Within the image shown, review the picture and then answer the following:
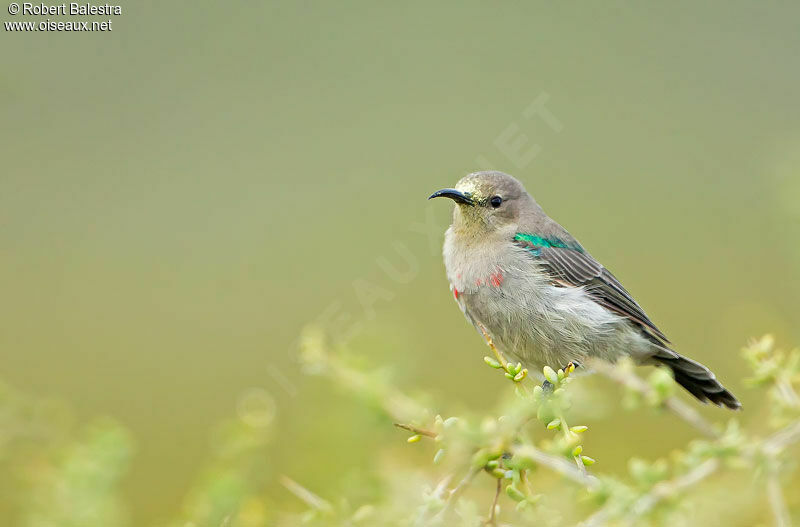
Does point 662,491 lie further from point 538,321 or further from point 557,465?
point 538,321

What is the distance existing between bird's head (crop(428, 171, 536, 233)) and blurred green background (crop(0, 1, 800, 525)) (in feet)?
3.07

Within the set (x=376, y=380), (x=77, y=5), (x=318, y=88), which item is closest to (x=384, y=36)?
(x=318, y=88)

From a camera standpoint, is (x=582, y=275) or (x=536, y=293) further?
(x=582, y=275)

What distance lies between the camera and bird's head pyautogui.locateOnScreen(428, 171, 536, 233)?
152 inches

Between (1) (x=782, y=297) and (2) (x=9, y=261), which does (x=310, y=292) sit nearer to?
(2) (x=9, y=261)

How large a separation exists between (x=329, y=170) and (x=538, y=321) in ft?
15.2

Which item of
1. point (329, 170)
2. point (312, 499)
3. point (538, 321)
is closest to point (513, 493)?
point (312, 499)

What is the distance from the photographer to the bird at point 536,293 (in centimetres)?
361

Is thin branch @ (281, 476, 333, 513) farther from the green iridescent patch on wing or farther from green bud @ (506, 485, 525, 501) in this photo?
the green iridescent patch on wing

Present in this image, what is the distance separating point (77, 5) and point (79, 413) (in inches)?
122

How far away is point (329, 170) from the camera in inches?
312

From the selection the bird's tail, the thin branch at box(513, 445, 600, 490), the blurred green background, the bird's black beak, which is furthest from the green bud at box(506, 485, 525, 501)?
the blurred green background

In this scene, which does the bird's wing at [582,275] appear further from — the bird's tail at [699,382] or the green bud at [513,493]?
the green bud at [513,493]

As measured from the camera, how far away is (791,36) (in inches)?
314
